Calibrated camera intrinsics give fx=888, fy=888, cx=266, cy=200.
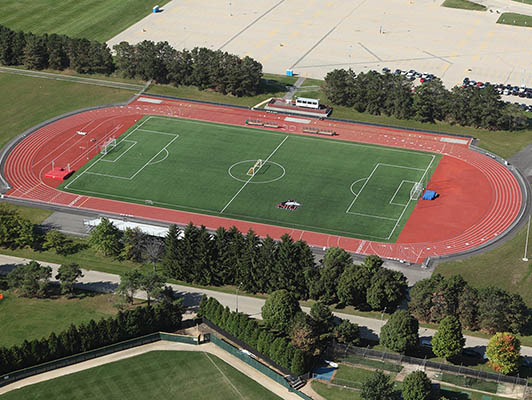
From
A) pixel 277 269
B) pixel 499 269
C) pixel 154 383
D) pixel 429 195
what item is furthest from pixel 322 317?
pixel 429 195

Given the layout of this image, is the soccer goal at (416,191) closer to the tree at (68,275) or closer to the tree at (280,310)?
the tree at (280,310)

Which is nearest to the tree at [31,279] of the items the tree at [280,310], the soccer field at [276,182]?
the soccer field at [276,182]

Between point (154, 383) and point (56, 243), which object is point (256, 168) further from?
point (154, 383)

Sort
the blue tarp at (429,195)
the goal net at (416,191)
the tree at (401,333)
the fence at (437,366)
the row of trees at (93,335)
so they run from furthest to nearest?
the goal net at (416,191) → the blue tarp at (429,195) → the tree at (401,333) → the row of trees at (93,335) → the fence at (437,366)

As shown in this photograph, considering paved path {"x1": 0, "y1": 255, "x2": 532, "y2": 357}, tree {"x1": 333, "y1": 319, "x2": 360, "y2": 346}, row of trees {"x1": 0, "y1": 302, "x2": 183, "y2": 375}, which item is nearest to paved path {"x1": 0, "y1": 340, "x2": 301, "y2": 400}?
row of trees {"x1": 0, "y1": 302, "x2": 183, "y2": 375}

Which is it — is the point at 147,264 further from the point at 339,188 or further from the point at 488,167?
the point at 488,167

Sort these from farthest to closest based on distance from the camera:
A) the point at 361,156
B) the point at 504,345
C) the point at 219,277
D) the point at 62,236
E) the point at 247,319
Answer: the point at 361,156, the point at 62,236, the point at 219,277, the point at 247,319, the point at 504,345

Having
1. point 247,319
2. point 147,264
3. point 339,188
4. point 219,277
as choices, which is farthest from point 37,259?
point 339,188
